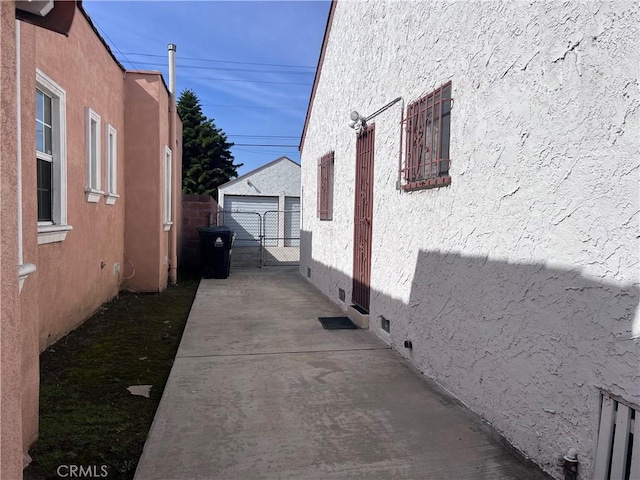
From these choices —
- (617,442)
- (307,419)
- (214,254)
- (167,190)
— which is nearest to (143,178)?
(167,190)

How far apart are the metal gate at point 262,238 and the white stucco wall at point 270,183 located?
1.26 metres

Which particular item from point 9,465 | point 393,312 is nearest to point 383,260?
point 393,312

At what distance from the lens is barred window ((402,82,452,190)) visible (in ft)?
13.8

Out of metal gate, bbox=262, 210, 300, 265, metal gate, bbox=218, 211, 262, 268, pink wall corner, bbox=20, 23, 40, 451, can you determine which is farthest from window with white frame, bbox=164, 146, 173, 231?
metal gate, bbox=262, 210, 300, 265

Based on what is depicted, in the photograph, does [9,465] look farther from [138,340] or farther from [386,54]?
[386,54]

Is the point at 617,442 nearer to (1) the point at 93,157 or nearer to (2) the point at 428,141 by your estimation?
(2) the point at 428,141

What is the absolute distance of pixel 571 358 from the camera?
256cm

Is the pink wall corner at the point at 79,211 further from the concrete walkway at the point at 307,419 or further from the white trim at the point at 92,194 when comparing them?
the concrete walkway at the point at 307,419

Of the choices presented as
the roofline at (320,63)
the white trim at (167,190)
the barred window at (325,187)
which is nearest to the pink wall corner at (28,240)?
the barred window at (325,187)

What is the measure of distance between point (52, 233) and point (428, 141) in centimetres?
427

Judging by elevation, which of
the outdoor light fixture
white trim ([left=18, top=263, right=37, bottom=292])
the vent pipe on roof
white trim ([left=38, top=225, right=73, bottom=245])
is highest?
the vent pipe on roof

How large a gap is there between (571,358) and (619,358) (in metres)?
0.33

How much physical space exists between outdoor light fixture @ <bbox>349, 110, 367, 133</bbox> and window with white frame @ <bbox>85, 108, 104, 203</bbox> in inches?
151

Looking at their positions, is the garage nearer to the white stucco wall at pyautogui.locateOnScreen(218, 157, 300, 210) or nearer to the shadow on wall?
the white stucco wall at pyautogui.locateOnScreen(218, 157, 300, 210)
